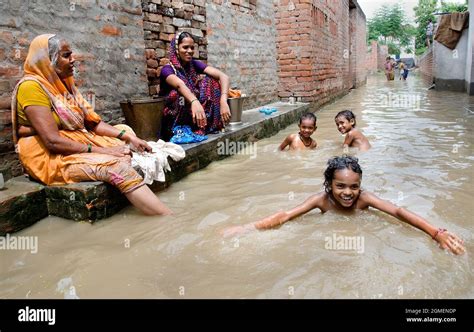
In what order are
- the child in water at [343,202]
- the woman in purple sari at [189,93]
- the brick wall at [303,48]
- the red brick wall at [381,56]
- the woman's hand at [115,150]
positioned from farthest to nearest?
the red brick wall at [381,56], the brick wall at [303,48], the woman in purple sari at [189,93], the woman's hand at [115,150], the child in water at [343,202]

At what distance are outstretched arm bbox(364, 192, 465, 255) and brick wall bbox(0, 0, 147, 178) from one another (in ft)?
9.57

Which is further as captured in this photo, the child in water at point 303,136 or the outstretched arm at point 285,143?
the outstretched arm at point 285,143

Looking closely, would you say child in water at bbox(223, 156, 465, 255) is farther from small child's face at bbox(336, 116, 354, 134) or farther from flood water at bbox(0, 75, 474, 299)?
small child's face at bbox(336, 116, 354, 134)

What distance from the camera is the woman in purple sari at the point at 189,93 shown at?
4.36m

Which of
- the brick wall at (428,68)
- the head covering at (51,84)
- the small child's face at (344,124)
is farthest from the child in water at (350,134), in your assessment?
the brick wall at (428,68)

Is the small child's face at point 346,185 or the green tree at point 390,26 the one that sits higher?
the green tree at point 390,26

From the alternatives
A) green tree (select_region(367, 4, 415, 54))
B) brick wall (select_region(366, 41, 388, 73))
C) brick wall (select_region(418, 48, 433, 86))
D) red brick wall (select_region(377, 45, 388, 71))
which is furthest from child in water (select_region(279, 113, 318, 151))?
green tree (select_region(367, 4, 415, 54))

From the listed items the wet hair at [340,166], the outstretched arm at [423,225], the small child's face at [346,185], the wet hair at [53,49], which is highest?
the wet hair at [53,49]

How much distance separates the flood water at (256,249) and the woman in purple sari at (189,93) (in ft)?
2.66

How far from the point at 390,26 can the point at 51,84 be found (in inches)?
1993

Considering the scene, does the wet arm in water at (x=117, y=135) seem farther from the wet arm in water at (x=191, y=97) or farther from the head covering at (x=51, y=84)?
the wet arm in water at (x=191, y=97)

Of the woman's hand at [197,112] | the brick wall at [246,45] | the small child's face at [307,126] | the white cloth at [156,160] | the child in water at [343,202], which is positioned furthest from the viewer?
the brick wall at [246,45]

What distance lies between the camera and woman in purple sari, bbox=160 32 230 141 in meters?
4.36
